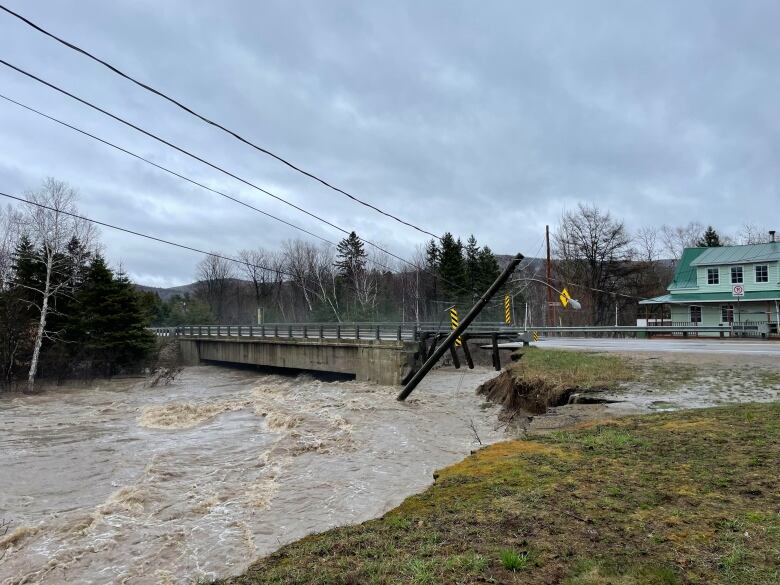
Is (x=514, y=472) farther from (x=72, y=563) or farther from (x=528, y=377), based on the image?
(x=528, y=377)

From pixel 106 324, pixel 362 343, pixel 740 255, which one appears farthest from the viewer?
pixel 740 255

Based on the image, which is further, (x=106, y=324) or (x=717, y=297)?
(x=717, y=297)

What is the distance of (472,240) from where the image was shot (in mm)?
67312

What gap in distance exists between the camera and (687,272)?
40.0m

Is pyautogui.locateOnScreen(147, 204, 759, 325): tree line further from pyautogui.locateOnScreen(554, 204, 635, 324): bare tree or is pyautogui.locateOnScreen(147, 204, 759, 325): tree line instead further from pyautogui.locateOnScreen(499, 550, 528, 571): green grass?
pyautogui.locateOnScreen(499, 550, 528, 571): green grass

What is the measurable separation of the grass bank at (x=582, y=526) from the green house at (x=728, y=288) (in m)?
34.0

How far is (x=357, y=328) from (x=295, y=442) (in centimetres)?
1580

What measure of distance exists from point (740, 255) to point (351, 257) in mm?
42699

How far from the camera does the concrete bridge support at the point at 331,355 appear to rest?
2531 centimetres

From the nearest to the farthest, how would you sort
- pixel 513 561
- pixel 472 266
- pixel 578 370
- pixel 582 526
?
pixel 513 561 → pixel 582 526 → pixel 578 370 → pixel 472 266

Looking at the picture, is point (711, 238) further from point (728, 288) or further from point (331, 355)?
point (331, 355)

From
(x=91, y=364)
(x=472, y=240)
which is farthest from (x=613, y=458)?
(x=472, y=240)

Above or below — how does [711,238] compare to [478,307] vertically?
above

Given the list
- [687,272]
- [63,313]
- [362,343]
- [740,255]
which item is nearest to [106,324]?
[63,313]
